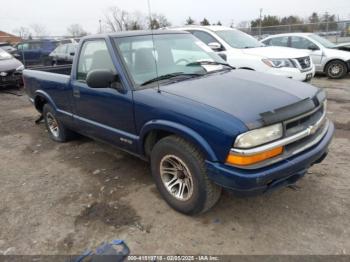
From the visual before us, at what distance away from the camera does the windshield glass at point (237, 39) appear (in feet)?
27.7

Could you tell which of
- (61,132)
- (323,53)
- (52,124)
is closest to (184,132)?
(61,132)

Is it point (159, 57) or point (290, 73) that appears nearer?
point (159, 57)

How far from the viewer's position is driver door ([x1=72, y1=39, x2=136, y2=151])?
3.65 m

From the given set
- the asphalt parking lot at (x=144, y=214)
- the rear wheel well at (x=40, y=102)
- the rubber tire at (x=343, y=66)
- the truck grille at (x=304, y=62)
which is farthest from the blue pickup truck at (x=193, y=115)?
the rubber tire at (x=343, y=66)

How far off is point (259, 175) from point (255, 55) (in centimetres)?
577

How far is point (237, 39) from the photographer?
8664 mm

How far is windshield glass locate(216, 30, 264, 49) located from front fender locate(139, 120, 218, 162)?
18.7ft

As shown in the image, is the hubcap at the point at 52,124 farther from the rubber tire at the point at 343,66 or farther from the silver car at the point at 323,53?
the rubber tire at the point at 343,66

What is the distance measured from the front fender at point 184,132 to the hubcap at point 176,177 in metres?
0.28

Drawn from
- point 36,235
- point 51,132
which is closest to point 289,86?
point 36,235

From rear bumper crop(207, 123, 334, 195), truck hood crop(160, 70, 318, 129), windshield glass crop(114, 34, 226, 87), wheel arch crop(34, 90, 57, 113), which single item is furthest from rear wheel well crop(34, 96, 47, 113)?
rear bumper crop(207, 123, 334, 195)

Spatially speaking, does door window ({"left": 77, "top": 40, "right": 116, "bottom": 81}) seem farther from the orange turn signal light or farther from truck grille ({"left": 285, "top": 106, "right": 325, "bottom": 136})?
truck grille ({"left": 285, "top": 106, "right": 325, "bottom": 136})

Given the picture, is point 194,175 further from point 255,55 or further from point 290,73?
point 255,55

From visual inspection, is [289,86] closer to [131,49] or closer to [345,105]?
[131,49]
